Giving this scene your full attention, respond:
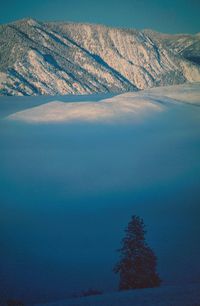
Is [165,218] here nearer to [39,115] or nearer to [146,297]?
[146,297]

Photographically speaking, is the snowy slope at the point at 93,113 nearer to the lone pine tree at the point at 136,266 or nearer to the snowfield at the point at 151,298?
the lone pine tree at the point at 136,266

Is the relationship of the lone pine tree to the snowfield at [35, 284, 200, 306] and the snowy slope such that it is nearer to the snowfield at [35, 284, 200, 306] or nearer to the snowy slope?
the snowfield at [35, 284, 200, 306]

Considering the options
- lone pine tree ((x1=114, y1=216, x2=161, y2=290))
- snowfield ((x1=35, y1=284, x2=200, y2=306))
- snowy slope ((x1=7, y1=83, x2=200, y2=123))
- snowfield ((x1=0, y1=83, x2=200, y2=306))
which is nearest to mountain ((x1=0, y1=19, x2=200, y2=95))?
snowy slope ((x1=7, y1=83, x2=200, y2=123))

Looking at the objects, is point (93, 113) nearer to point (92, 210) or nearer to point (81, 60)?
point (92, 210)

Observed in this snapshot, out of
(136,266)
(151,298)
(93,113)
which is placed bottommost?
(151,298)

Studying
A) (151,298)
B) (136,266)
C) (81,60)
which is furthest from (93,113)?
(81,60)

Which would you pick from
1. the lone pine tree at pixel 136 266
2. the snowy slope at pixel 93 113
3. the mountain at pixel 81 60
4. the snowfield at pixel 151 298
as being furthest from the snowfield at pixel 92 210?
the mountain at pixel 81 60
